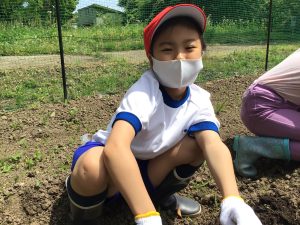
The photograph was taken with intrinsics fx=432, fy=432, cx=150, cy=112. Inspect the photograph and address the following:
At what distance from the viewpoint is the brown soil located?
2090 millimetres

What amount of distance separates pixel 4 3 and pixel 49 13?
2.97ft

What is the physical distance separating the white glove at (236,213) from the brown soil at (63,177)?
0.56m

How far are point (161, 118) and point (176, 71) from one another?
0.21 meters

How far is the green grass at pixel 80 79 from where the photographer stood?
4.34m

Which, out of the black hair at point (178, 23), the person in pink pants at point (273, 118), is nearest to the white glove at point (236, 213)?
the black hair at point (178, 23)

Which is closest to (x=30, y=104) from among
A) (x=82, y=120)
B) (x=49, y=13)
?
(x=82, y=120)

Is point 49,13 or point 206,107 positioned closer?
point 206,107

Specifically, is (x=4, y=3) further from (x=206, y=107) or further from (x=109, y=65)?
(x=206, y=107)

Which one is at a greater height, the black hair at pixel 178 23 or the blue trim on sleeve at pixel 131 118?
the black hair at pixel 178 23

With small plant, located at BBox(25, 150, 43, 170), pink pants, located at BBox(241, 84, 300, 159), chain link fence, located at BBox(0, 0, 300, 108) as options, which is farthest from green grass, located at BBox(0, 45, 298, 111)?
pink pants, located at BBox(241, 84, 300, 159)

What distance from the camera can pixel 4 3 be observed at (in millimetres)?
7328

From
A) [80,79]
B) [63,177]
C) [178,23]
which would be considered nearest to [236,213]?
[178,23]

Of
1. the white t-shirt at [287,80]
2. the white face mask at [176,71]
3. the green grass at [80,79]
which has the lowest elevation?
the green grass at [80,79]

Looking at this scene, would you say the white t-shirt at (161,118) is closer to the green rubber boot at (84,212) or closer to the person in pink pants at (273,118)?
the green rubber boot at (84,212)
